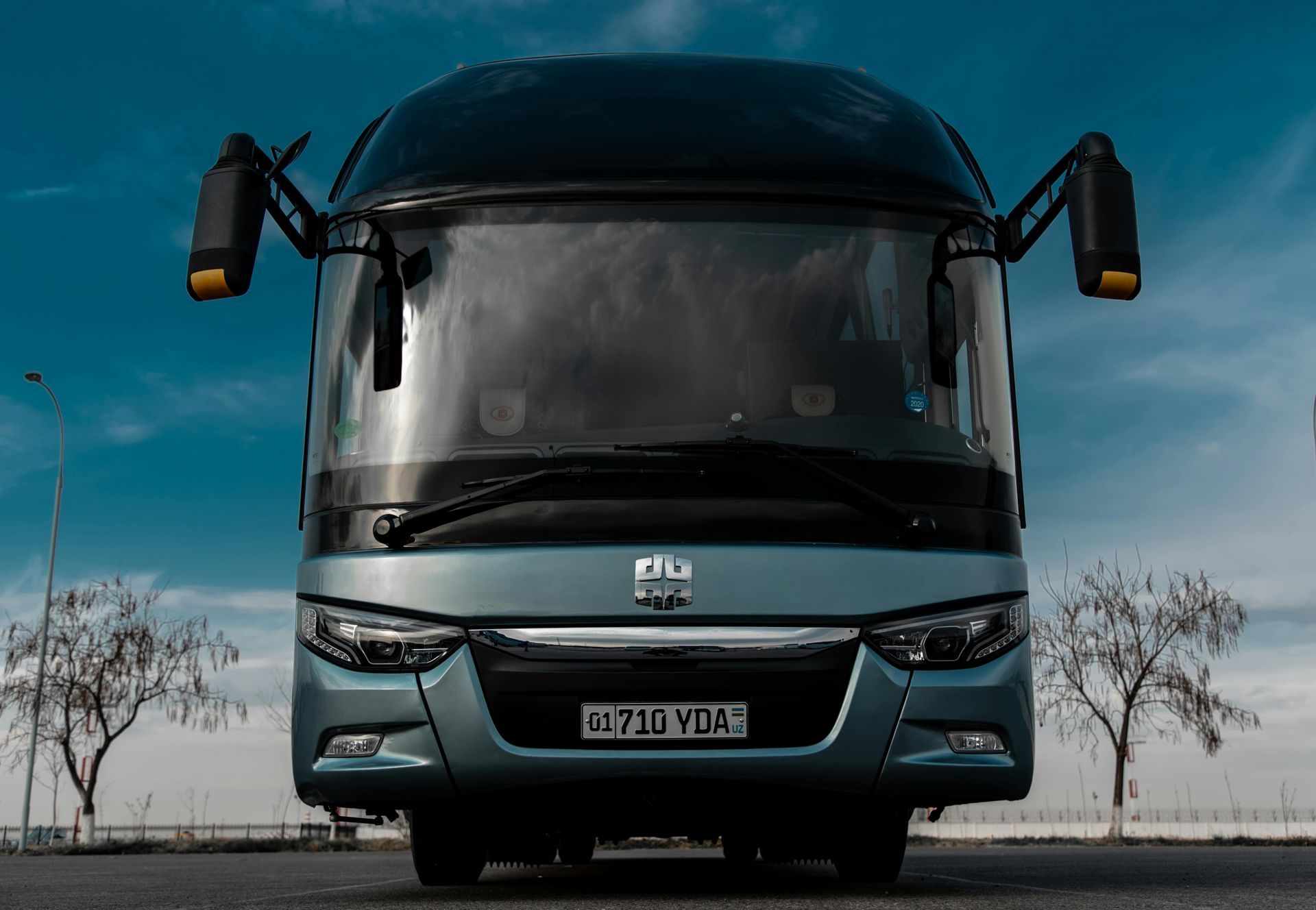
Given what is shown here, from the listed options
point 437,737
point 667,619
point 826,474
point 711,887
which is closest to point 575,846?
point 711,887

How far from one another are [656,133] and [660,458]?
1.50 metres

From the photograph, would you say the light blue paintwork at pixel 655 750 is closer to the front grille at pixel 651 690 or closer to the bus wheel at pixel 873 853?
the front grille at pixel 651 690

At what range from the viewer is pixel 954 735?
5055mm

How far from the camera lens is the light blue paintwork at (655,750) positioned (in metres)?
4.93

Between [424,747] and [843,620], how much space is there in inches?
61.9

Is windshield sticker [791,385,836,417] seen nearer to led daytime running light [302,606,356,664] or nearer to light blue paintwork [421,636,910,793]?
light blue paintwork [421,636,910,793]

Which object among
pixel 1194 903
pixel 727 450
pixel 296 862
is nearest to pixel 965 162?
pixel 727 450

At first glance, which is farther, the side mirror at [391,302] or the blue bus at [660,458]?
the side mirror at [391,302]

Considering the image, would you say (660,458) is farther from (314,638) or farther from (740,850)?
(740,850)

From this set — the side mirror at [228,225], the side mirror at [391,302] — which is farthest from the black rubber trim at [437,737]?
the side mirror at [228,225]

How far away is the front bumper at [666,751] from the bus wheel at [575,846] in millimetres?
888

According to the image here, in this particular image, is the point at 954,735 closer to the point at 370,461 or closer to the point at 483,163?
the point at 370,461

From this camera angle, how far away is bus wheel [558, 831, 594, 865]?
19.6 ft

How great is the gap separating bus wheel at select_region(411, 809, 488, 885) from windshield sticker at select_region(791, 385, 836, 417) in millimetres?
2599
